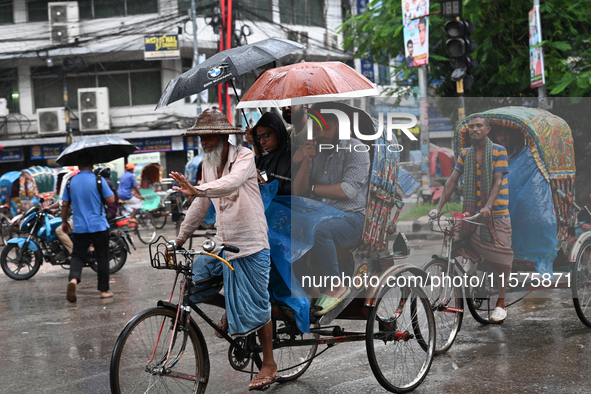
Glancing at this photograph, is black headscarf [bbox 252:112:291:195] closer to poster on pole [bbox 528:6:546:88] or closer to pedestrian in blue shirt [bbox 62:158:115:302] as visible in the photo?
pedestrian in blue shirt [bbox 62:158:115:302]

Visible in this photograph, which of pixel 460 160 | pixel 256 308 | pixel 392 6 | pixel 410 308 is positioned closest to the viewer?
pixel 256 308

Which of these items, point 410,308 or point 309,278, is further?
point 410,308

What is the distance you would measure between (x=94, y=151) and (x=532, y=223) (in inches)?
197

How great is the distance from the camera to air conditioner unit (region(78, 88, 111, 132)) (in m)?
23.4

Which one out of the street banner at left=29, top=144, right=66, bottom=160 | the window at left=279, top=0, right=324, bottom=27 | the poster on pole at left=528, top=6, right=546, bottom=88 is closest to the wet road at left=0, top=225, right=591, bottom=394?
the poster on pole at left=528, top=6, right=546, bottom=88

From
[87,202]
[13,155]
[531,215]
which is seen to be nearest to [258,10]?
[13,155]

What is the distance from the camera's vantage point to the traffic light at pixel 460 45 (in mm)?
9875

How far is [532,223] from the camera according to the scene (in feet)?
16.2

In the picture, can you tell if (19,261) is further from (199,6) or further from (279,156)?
(199,6)

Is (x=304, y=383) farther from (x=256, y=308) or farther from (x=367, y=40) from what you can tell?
(x=367, y=40)

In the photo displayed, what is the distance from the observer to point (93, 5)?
2392 cm

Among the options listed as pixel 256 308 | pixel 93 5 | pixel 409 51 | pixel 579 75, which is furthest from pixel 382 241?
pixel 93 5

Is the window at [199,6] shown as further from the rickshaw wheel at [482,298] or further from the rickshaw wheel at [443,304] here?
the rickshaw wheel at [443,304]

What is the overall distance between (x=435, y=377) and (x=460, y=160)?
151 cm
